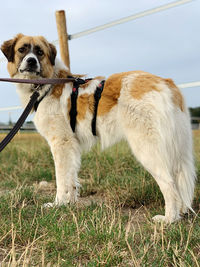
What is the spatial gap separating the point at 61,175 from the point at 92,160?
6.03 ft

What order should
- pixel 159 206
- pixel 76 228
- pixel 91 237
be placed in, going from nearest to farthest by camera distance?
pixel 91 237 < pixel 76 228 < pixel 159 206

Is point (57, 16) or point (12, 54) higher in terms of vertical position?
point (57, 16)

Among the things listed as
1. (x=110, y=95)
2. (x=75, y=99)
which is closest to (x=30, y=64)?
(x=75, y=99)

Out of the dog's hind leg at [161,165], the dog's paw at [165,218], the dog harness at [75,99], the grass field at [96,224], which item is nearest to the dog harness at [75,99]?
the dog harness at [75,99]

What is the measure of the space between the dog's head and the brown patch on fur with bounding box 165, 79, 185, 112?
142cm

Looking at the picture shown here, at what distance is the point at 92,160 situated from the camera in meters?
5.32

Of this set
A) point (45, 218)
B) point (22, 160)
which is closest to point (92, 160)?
point (22, 160)

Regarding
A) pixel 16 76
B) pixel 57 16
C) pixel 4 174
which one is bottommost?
pixel 4 174

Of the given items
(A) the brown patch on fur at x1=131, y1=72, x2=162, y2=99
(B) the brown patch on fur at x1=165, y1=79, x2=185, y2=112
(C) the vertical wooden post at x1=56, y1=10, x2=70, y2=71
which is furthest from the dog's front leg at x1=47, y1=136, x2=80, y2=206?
(C) the vertical wooden post at x1=56, y1=10, x2=70, y2=71

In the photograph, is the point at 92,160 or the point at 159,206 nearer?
the point at 159,206

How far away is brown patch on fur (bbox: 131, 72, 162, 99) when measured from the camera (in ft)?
10.00

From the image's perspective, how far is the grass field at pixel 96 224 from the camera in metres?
1.94

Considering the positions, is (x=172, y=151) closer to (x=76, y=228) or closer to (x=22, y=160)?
(x=76, y=228)

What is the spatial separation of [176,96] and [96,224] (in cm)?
154
